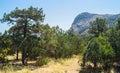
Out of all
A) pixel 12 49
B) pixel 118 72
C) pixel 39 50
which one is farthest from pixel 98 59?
A: pixel 12 49

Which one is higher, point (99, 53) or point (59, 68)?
point (99, 53)

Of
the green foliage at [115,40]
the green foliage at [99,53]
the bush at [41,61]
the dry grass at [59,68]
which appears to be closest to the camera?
the dry grass at [59,68]

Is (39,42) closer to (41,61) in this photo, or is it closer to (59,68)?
(41,61)

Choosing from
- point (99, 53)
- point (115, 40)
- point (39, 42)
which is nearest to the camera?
point (99, 53)

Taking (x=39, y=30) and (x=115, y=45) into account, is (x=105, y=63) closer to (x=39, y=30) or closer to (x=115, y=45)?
(x=115, y=45)

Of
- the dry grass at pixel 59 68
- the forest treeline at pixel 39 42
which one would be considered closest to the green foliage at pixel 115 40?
the forest treeline at pixel 39 42

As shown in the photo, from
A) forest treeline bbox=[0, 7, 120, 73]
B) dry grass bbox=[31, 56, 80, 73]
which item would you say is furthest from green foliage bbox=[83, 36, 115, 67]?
dry grass bbox=[31, 56, 80, 73]

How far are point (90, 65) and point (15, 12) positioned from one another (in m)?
10.1

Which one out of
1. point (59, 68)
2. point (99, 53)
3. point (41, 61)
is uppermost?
point (99, 53)

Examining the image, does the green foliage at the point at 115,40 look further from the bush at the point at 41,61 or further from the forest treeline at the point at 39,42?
the bush at the point at 41,61

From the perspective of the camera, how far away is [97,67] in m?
22.3

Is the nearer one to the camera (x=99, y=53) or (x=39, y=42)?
(x=99, y=53)

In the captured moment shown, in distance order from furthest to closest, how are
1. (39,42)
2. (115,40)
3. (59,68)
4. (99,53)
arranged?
(39,42) < (115,40) < (59,68) < (99,53)

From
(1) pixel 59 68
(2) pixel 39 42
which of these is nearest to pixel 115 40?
(1) pixel 59 68
